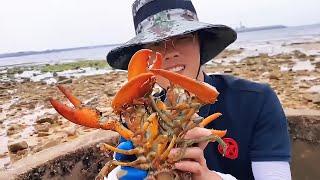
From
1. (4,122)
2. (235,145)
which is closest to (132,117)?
(235,145)

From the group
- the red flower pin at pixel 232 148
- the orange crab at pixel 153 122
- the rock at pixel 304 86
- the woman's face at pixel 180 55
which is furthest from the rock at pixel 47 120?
the orange crab at pixel 153 122

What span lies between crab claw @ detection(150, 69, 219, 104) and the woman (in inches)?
32.5

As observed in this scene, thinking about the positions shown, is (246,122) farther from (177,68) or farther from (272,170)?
(177,68)

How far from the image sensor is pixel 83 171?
3594 millimetres

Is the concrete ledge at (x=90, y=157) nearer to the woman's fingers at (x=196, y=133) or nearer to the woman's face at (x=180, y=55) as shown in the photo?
the woman's face at (x=180, y=55)

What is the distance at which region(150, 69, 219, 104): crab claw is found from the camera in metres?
1.50

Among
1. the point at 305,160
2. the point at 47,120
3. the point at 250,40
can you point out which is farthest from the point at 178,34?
the point at 250,40

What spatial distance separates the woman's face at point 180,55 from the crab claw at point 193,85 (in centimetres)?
82

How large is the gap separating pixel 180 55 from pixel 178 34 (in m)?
0.18

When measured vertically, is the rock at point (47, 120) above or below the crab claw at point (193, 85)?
below

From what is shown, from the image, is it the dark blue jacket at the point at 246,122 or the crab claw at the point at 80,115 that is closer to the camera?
the crab claw at the point at 80,115

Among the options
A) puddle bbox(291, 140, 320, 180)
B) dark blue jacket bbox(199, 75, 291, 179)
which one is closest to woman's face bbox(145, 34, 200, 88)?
dark blue jacket bbox(199, 75, 291, 179)

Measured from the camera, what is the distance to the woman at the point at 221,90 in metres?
2.47

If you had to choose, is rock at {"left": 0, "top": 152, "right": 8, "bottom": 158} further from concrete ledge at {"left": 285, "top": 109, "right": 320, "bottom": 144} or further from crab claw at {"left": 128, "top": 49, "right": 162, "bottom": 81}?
crab claw at {"left": 128, "top": 49, "right": 162, "bottom": 81}
